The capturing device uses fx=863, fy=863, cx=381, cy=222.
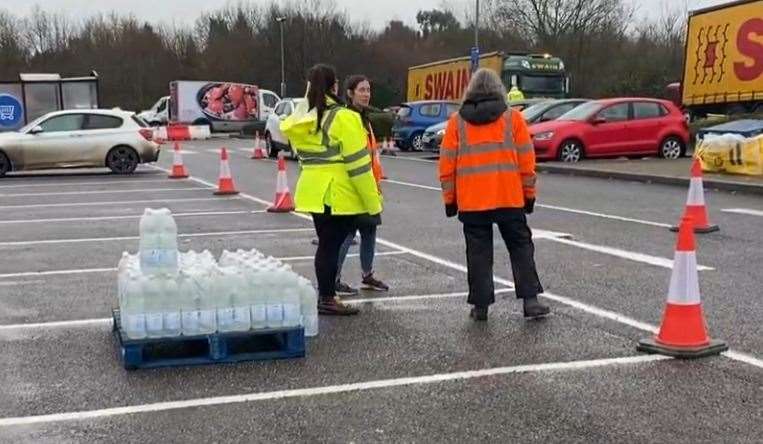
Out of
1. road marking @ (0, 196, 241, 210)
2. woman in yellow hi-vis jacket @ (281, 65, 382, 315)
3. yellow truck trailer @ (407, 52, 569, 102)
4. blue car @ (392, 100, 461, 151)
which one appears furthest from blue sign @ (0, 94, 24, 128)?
woman in yellow hi-vis jacket @ (281, 65, 382, 315)

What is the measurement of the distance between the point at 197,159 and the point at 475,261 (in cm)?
2091

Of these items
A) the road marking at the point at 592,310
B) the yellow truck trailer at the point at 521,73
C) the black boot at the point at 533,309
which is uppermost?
the yellow truck trailer at the point at 521,73

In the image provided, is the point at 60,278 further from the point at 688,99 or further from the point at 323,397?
the point at 688,99

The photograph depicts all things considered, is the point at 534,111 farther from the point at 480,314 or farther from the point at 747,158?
the point at 480,314

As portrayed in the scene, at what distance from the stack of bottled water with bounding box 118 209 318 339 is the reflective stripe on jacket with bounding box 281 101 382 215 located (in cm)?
95

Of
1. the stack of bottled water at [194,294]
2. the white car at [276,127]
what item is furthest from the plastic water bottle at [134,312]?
the white car at [276,127]

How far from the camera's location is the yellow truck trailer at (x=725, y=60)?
23531mm

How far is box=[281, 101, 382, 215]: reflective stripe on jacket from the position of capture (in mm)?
6156

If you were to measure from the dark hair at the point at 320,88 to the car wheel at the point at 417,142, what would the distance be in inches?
827

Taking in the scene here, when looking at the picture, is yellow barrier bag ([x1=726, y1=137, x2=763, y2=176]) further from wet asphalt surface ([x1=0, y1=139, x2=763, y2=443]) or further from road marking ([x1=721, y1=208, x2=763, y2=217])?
wet asphalt surface ([x1=0, y1=139, x2=763, y2=443])

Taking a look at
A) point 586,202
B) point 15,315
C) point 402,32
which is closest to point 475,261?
point 15,315

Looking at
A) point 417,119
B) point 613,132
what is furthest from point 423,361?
point 417,119

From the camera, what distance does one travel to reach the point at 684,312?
5.32m

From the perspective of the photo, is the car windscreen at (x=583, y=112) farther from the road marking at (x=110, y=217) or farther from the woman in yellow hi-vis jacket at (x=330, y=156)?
the woman in yellow hi-vis jacket at (x=330, y=156)
